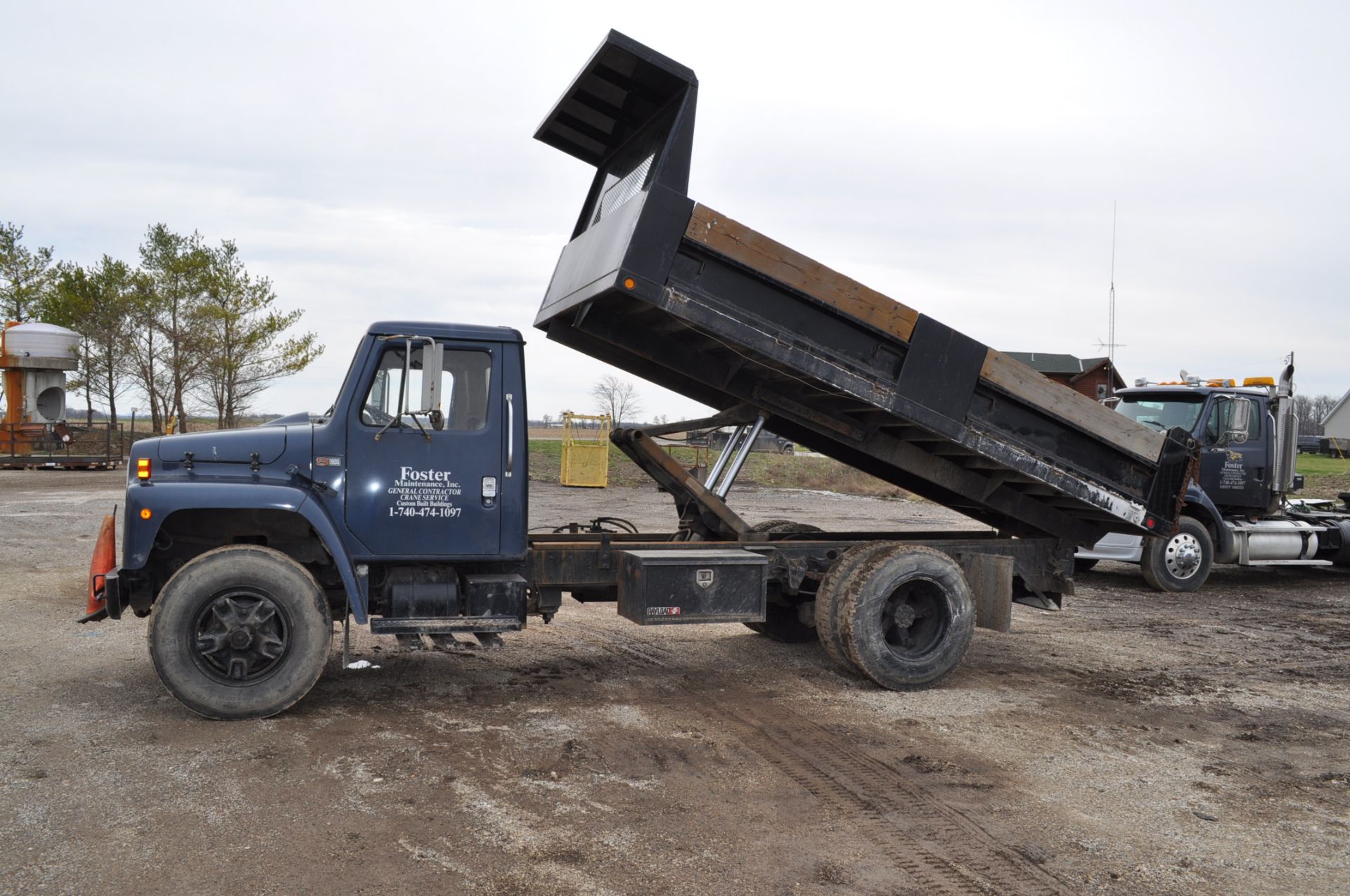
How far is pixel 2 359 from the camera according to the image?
30.3 metres

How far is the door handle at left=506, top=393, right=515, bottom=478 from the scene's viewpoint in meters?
6.30

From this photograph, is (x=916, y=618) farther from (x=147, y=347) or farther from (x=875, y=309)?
(x=147, y=347)

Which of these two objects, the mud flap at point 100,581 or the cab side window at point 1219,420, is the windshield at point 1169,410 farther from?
the mud flap at point 100,581

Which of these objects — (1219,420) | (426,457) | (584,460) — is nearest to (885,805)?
(426,457)

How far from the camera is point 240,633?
571 centimetres

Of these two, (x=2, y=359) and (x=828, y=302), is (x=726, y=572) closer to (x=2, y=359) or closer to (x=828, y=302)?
(x=828, y=302)

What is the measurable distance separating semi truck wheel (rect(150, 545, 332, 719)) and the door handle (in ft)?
4.47

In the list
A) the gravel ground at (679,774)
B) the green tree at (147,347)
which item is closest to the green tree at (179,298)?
the green tree at (147,347)

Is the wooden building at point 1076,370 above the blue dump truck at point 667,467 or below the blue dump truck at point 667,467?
above

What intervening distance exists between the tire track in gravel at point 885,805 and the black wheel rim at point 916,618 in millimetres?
1129

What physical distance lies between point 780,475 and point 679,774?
86.9 feet

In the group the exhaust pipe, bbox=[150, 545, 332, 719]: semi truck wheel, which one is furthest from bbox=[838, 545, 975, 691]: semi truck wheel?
the exhaust pipe

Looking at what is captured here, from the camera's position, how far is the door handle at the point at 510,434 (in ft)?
20.7

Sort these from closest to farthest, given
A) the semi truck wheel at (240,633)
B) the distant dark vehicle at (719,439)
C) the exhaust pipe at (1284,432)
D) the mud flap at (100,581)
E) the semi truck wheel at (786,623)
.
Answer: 1. the semi truck wheel at (240,633)
2. the mud flap at (100,581)
3. the distant dark vehicle at (719,439)
4. the semi truck wheel at (786,623)
5. the exhaust pipe at (1284,432)
